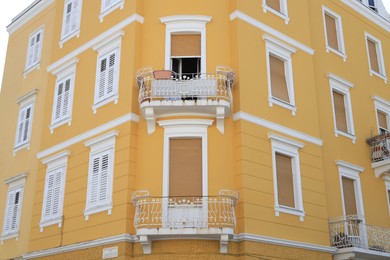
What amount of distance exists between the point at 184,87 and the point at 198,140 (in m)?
1.83

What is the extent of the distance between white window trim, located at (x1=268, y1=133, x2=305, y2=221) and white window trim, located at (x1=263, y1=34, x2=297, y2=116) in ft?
4.55

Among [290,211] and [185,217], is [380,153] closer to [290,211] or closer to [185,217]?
[290,211]

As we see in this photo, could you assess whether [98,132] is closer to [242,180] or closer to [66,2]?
[242,180]

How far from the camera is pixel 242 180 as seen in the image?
16.9m

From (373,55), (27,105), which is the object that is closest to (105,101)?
(27,105)

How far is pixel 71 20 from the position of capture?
23.5m

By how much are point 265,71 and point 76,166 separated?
311 inches

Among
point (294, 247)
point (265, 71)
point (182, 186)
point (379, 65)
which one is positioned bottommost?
point (294, 247)

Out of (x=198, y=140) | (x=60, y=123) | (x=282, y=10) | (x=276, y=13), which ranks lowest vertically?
(x=198, y=140)

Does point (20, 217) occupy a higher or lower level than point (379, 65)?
lower

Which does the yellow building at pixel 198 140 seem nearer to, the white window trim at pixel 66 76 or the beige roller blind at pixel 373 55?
the white window trim at pixel 66 76

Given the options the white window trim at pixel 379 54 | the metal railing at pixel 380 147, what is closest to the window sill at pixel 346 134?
the metal railing at pixel 380 147

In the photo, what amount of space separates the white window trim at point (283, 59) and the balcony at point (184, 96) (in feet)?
7.97

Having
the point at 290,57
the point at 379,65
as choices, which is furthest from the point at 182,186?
the point at 379,65
